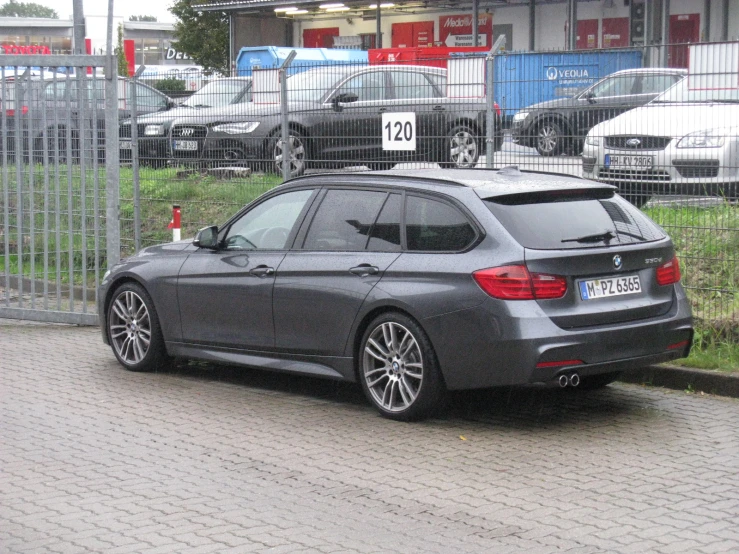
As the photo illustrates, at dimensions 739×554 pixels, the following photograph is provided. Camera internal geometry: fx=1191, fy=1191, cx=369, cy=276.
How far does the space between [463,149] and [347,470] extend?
531cm

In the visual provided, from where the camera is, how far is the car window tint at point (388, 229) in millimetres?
7689

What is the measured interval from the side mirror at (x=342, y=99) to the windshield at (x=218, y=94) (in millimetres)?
1340

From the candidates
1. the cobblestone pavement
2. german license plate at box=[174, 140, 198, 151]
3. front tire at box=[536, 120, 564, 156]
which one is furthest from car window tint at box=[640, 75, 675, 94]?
german license plate at box=[174, 140, 198, 151]

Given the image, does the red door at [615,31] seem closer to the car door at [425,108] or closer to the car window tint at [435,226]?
the car door at [425,108]

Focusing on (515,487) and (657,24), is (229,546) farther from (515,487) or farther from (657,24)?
(657,24)

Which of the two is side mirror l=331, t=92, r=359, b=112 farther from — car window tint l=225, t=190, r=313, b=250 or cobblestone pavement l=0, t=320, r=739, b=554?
cobblestone pavement l=0, t=320, r=739, b=554

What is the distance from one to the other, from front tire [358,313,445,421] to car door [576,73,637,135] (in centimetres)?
344

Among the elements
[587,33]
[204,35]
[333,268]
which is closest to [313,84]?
[333,268]

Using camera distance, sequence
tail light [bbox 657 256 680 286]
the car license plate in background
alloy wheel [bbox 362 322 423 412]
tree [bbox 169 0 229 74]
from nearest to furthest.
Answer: the car license plate in background
alloy wheel [bbox 362 322 423 412]
tail light [bbox 657 256 680 286]
tree [bbox 169 0 229 74]

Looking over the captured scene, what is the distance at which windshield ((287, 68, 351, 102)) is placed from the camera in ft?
39.7

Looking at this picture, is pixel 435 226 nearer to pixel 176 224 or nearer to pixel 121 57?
pixel 176 224

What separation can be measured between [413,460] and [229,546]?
169 centimetres

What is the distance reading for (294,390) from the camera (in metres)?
8.73

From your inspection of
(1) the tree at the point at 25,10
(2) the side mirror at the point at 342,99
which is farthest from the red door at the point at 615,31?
(1) the tree at the point at 25,10
